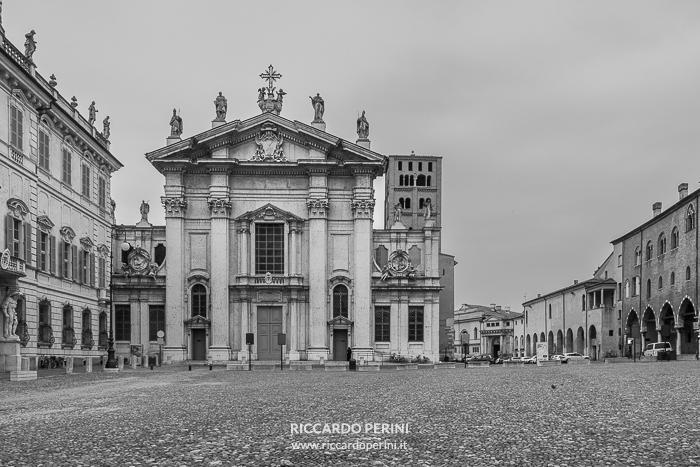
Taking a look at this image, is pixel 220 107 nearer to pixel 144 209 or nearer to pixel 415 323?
pixel 144 209

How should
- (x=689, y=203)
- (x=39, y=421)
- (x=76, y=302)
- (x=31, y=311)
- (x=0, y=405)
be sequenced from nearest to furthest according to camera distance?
(x=39, y=421)
(x=0, y=405)
(x=31, y=311)
(x=76, y=302)
(x=689, y=203)

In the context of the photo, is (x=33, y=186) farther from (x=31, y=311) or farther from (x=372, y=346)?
(x=372, y=346)

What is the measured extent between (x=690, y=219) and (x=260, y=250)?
31582 mm

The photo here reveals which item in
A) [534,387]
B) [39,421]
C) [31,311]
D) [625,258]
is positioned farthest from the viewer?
[625,258]

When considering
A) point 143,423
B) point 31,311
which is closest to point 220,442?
point 143,423

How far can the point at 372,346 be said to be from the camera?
5272 cm

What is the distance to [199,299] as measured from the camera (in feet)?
169

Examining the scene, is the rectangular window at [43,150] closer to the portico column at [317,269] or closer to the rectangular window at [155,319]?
A: the rectangular window at [155,319]

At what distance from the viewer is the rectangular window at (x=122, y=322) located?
172 ft

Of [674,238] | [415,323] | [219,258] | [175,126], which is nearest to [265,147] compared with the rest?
[175,126]

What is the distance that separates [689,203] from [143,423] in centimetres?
5365

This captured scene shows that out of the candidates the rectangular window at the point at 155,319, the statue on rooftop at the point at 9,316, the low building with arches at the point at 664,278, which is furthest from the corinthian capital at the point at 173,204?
the low building with arches at the point at 664,278

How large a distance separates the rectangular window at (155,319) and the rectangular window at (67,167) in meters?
14.7

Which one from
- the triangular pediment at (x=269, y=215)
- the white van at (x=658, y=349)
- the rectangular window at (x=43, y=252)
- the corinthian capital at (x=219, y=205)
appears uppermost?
the corinthian capital at (x=219, y=205)
